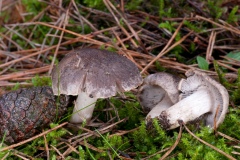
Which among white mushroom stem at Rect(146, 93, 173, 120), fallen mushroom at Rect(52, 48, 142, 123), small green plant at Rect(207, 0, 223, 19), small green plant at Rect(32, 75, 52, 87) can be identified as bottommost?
white mushroom stem at Rect(146, 93, 173, 120)

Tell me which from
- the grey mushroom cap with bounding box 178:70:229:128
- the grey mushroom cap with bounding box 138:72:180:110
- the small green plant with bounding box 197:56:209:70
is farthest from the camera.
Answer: the small green plant with bounding box 197:56:209:70

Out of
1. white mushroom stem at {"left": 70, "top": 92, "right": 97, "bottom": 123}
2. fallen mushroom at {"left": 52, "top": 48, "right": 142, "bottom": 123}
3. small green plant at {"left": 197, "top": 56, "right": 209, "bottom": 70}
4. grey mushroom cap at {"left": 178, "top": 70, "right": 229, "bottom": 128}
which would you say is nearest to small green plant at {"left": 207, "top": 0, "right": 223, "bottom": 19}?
small green plant at {"left": 197, "top": 56, "right": 209, "bottom": 70}

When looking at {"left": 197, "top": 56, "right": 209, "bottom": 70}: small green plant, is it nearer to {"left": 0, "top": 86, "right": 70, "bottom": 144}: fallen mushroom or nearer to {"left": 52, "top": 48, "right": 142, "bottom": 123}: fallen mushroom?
{"left": 52, "top": 48, "right": 142, "bottom": 123}: fallen mushroom

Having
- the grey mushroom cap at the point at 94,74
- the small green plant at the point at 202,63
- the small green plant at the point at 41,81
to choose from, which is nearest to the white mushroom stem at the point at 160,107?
the grey mushroom cap at the point at 94,74

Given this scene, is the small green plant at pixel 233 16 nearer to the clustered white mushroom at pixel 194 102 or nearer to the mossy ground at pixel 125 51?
the mossy ground at pixel 125 51

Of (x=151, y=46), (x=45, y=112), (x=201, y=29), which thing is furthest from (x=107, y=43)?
(x=45, y=112)

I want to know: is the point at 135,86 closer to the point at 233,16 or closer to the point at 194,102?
the point at 194,102

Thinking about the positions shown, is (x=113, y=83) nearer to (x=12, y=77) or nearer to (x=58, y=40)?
(x=12, y=77)
